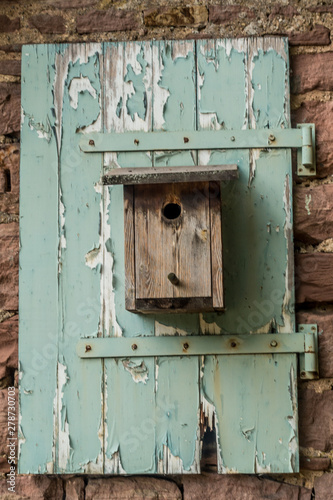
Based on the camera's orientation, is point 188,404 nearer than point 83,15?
Yes

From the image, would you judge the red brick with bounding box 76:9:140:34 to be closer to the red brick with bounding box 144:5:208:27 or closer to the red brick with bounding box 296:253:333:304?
the red brick with bounding box 144:5:208:27

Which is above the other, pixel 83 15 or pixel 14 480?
→ pixel 83 15

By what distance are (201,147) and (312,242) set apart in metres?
0.46

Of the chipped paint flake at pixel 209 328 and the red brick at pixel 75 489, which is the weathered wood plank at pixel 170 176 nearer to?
the chipped paint flake at pixel 209 328

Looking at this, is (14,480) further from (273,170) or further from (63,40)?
(63,40)

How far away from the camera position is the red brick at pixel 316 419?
1.95m

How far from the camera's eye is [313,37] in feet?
6.84

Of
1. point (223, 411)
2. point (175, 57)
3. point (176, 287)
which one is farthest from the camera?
point (175, 57)

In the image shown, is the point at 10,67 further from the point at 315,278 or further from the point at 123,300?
the point at 315,278

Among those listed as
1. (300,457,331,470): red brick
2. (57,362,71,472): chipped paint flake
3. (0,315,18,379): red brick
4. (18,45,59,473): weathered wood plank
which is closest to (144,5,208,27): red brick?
(18,45,59,473): weathered wood plank

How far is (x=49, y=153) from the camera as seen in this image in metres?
2.06

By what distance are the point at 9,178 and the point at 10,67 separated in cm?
37

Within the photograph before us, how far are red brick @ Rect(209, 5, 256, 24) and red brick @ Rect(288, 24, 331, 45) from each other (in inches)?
6.1

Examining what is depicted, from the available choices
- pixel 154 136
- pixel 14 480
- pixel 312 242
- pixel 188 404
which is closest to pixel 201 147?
pixel 154 136
